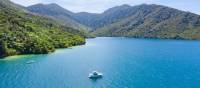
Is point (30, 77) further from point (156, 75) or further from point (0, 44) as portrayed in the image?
point (0, 44)

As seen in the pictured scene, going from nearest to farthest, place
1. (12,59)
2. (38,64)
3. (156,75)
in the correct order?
(156,75)
(38,64)
(12,59)

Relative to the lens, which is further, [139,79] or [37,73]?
[37,73]

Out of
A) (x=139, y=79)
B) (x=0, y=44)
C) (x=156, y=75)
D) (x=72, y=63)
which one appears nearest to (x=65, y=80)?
(x=139, y=79)

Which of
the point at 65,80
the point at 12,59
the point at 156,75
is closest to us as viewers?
the point at 65,80

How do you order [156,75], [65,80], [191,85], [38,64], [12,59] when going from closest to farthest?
[191,85] < [65,80] < [156,75] < [38,64] < [12,59]

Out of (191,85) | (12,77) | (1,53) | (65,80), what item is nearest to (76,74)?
(65,80)

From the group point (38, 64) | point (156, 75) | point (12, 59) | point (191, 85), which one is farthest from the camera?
point (12, 59)

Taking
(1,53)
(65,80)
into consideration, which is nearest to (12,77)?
(65,80)

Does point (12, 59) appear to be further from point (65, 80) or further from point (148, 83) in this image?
point (148, 83)

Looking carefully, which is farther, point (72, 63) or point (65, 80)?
point (72, 63)
